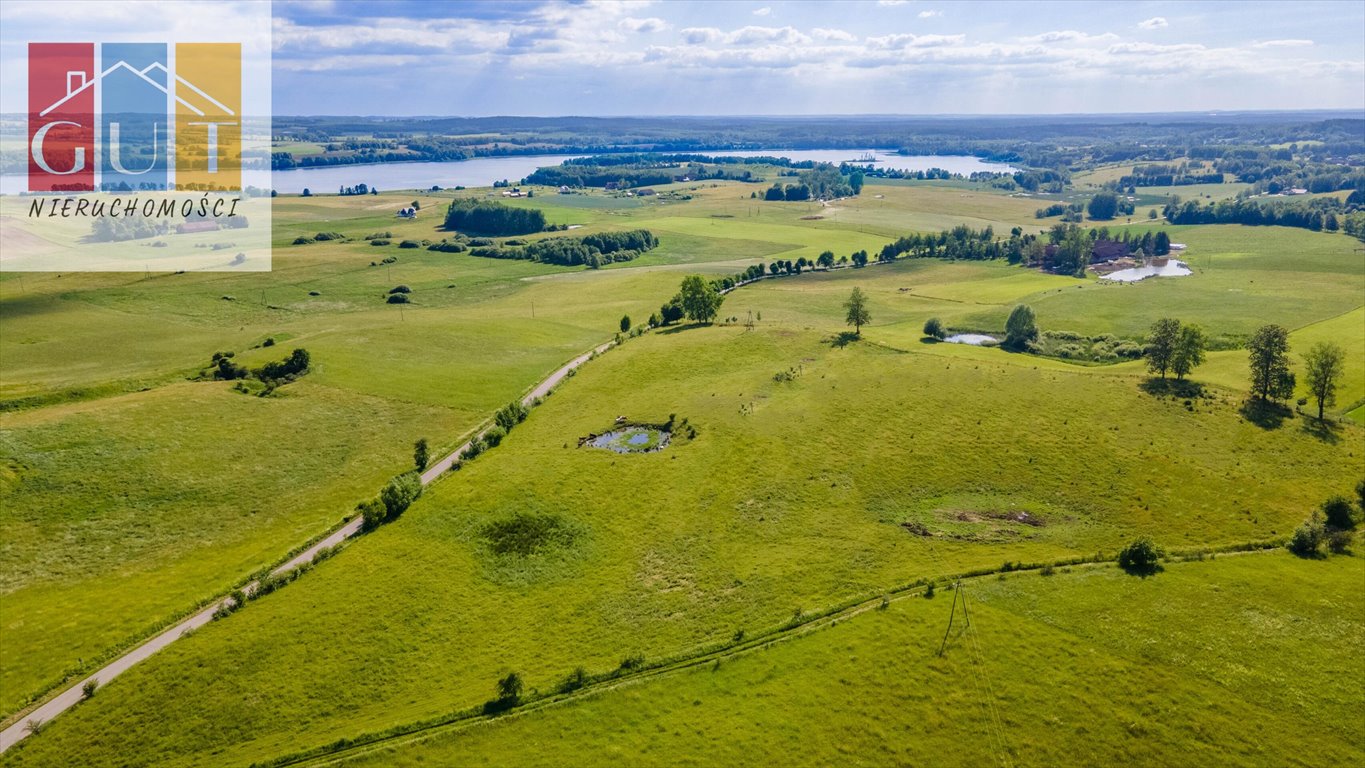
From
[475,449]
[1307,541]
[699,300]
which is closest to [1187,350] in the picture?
[1307,541]

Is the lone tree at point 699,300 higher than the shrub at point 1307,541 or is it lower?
higher

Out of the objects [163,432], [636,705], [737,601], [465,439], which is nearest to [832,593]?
[737,601]

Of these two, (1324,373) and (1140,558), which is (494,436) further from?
(1324,373)

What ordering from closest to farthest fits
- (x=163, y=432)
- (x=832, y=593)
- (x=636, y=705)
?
(x=636, y=705), (x=832, y=593), (x=163, y=432)

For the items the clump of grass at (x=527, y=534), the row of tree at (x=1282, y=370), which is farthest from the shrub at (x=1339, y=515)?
the clump of grass at (x=527, y=534)

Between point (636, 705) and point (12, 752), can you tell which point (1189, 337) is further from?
point (12, 752)

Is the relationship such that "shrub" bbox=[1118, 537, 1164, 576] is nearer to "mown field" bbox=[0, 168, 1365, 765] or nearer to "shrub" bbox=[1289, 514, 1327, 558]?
"mown field" bbox=[0, 168, 1365, 765]

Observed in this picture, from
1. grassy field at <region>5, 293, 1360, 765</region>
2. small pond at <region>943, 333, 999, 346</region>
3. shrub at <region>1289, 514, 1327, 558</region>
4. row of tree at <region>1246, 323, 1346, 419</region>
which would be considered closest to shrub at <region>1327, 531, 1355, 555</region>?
shrub at <region>1289, 514, 1327, 558</region>

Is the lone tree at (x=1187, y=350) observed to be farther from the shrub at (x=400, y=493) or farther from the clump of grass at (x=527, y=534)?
the shrub at (x=400, y=493)
